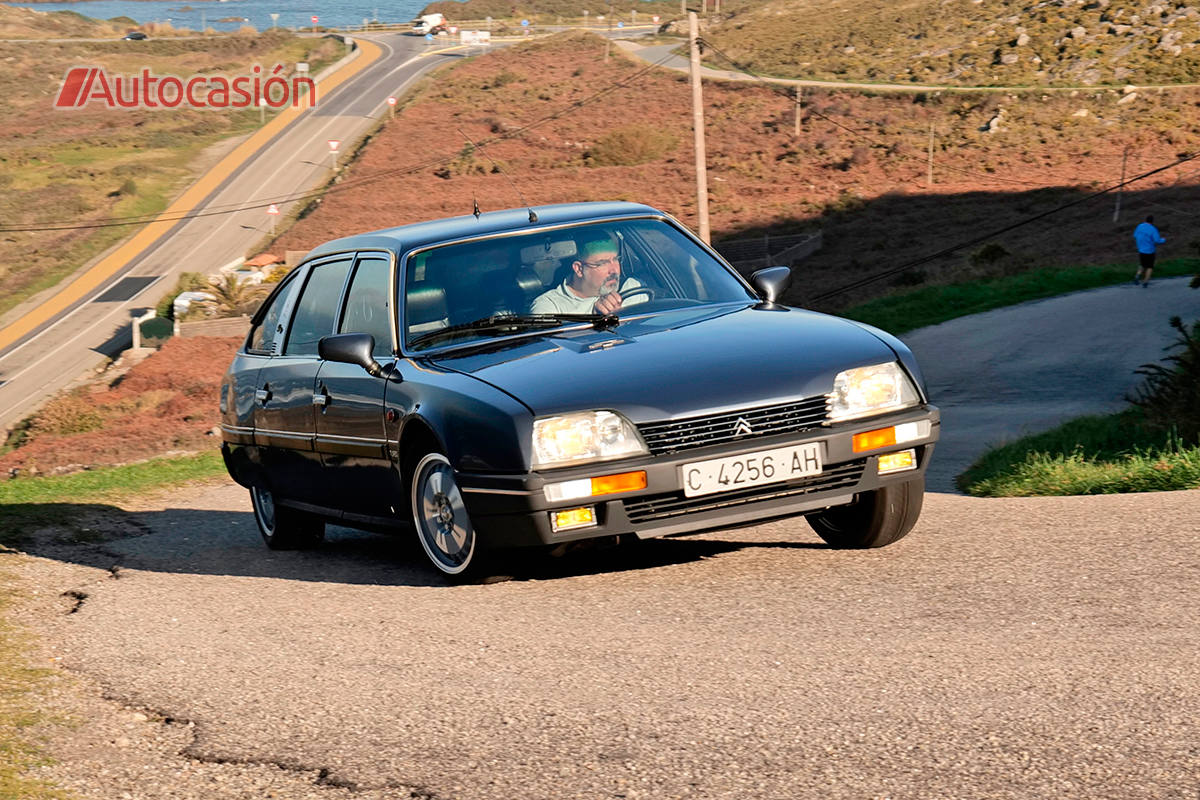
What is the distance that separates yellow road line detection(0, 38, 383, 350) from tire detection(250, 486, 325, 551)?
54558 mm

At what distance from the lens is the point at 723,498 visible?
600cm

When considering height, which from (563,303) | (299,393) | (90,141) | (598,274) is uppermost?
(90,141)

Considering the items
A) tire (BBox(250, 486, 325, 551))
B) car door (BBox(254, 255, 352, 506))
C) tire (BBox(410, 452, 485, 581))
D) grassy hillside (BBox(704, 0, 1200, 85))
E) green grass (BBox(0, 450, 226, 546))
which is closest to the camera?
tire (BBox(410, 452, 485, 581))

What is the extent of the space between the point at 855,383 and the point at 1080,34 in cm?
9107

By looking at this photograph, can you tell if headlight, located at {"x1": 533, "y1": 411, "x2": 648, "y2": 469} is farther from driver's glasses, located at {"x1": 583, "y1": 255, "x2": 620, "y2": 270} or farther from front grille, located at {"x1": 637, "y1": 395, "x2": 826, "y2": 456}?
driver's glasses, located at {"x1": 583, "y1": 255, "x2": 620, "y2": 270}

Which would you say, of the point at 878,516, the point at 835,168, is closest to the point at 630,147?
the point at 835,168

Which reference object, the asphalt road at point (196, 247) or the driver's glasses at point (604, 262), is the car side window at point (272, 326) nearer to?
the driver's glasses at point (604, 262)

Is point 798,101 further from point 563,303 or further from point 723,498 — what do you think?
point 723,498

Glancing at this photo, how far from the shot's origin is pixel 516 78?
111 meters

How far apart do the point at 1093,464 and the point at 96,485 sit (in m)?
9.74

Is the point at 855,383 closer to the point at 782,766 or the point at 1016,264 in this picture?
the point at 782,766

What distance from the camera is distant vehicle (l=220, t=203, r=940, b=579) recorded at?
591 centimetres

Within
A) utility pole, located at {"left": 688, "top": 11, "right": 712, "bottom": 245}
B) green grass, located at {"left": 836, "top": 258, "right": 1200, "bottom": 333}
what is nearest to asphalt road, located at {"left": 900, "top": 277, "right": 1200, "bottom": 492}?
green grass, located at {"left": 836, "top": 258, "right": 1200, "bottom": 333}

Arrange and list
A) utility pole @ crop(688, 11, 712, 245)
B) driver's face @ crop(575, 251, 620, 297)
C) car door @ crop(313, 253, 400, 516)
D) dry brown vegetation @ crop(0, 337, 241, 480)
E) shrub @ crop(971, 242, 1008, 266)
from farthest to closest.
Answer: shrub @ crop(971, 242, 1008, 266) < utility pole @ crop(688, 11, 712, 245) < dry brown vegetation @ crop(0, 337, 241, 480) < driver's face @ crop(575, 251, 620, 297) < car door @ crop(313, 253, 400, 516)
